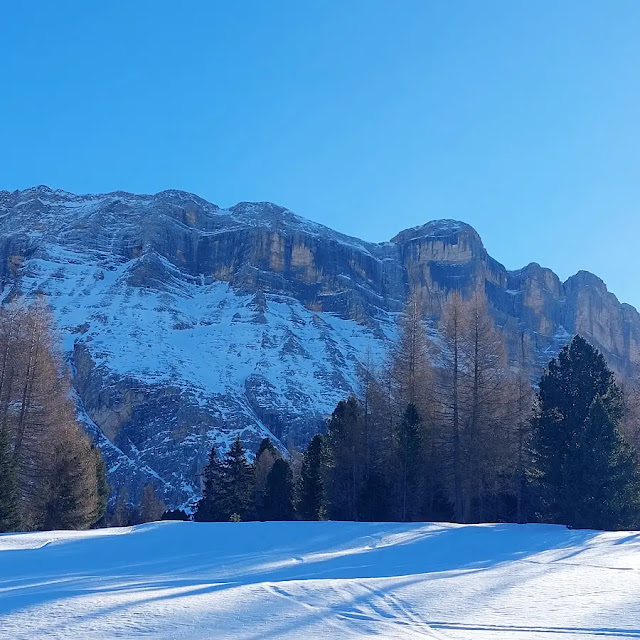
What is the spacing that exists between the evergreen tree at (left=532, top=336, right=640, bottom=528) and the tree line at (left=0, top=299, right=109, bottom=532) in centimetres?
1704

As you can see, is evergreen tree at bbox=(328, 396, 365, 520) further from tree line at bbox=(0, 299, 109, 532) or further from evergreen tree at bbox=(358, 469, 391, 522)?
tree line at bbox=(0, 299, 109, 532)

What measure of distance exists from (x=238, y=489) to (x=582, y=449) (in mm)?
20628

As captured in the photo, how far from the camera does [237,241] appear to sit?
156625mm

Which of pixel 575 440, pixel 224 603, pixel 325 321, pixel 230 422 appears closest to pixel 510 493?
pixel 575 440

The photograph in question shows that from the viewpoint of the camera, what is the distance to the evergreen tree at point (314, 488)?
31.1 m

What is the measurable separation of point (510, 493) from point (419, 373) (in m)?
6.99

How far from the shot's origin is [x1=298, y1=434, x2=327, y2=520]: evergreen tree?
31.1 metres

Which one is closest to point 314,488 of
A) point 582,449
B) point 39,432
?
point 39,432

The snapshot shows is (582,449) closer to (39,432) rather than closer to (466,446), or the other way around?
(466,446)

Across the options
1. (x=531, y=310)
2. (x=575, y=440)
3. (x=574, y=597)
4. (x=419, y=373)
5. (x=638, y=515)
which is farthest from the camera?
(x=531, y=310)

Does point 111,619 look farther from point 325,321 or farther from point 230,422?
point 325,321

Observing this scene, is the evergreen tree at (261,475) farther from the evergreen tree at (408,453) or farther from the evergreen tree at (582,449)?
the evergreen tree at (582,449)

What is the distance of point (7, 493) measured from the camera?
67.7ft

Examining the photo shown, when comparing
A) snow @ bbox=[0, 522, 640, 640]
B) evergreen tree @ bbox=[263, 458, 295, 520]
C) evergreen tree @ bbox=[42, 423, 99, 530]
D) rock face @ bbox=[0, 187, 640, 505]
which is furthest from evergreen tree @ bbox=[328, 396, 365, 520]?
rock face @ bbox=[0, 187, 640, 505]
